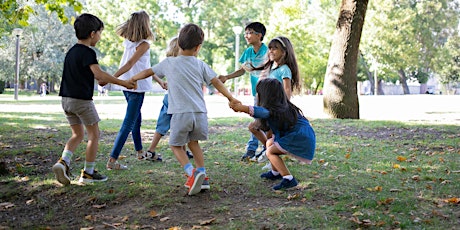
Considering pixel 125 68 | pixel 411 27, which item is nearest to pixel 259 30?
pixel 125 68

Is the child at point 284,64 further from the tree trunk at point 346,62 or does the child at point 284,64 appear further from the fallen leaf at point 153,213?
the tree trunk at point 346,62

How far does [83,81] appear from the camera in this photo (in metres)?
5.22

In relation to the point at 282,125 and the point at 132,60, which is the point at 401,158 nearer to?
the point at 282,125

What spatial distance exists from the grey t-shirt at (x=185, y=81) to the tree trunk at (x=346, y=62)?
31.4 ft

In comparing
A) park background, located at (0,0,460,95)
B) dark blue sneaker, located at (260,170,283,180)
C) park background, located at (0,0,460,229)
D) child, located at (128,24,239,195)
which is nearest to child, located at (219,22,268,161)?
park background, located at (0,0,460,229)

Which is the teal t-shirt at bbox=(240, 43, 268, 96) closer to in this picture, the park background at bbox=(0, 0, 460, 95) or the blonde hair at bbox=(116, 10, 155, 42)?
the blonde hair at bbox=(116, 10, 155, 42)

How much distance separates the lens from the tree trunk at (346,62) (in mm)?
13945

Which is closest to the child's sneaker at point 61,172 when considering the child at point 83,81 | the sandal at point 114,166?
the child at point 83,81

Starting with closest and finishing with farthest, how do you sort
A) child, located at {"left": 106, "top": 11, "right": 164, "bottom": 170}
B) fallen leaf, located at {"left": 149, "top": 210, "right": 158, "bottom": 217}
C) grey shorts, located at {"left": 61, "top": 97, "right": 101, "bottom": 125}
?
fallen leaf, located at {"left": 149, "top": 210, "right": 158, "bottom": 217}
grey shorts, located at {"left": 61, "top": 97, "right": 101, "bottom": 125}
child, located at {"left": 106, "top": 11, "right": 164, "bottom": 170}

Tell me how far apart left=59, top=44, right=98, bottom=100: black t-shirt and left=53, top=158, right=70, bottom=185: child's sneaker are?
71 cm

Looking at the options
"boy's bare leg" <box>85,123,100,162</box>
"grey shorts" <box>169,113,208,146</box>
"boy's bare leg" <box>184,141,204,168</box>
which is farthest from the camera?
"boy's bare leg" <box>85,123,100,162</box>

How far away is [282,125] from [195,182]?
3.41 ft

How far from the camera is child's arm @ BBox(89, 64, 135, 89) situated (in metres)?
5.14

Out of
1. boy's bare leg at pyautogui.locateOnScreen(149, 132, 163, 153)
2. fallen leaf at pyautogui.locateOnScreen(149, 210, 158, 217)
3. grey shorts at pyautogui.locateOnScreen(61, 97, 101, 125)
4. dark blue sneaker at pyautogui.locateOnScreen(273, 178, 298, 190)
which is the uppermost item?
grey shorts at pyautogui.locateOnScreen(61, 97, 101, 125)
